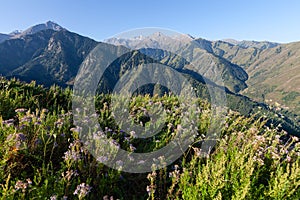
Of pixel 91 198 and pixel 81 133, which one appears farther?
pixel 81 133

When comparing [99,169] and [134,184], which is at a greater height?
[99,169]

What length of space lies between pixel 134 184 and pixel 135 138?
3.87 feet

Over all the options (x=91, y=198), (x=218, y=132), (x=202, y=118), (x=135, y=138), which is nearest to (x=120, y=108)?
(x=135, y=138)

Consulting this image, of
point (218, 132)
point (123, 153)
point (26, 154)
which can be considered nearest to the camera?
point (26, 154)

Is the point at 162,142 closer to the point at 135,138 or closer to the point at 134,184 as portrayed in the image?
the point at 135,138

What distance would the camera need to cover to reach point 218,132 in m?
5.64

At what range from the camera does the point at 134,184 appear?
3975mm

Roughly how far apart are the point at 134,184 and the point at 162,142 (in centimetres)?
111

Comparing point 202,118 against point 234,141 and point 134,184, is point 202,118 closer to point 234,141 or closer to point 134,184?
point 234,141

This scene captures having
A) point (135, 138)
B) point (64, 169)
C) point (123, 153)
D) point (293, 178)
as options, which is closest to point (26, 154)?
point (64, 169)

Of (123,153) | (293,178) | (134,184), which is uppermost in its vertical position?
(293,178)

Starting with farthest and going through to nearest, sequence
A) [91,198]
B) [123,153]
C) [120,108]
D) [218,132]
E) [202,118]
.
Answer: [120,108]
[202,118]
[218,132]
[123,153]
[91,198]

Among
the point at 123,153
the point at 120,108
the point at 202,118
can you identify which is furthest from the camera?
the point at 120,108

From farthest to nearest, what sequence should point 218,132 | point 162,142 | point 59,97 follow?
point 59,97
point 218,132
point 162,142
